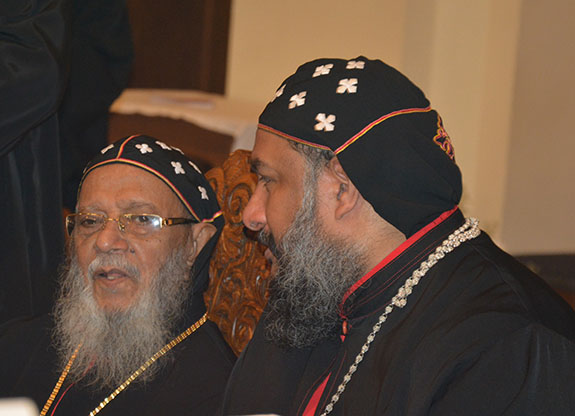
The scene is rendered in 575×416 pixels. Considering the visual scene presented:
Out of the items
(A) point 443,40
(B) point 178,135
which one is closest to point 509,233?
(A) point 443,40

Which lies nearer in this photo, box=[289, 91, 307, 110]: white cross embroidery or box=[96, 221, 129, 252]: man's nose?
box=[289, 91, 307, 110]: white cross embroidery

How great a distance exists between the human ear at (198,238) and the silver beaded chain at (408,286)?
1100 millimetres

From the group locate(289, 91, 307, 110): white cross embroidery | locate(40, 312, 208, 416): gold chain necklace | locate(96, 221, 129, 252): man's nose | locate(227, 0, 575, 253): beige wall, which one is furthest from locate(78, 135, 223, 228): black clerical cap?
locate(227, 0, 575, 253): beige wall

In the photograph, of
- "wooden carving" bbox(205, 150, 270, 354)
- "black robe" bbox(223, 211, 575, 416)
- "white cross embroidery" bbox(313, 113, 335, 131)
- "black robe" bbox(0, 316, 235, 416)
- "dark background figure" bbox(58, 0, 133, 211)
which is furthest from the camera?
"dark background figure" bbox(58, 0, 133, 211)

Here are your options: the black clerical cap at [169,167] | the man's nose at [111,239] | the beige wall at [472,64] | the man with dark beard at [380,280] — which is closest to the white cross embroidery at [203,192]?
the black clerical cap at [169,167]

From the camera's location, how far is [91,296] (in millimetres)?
3070

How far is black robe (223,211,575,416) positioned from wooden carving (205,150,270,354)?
0.51 meters

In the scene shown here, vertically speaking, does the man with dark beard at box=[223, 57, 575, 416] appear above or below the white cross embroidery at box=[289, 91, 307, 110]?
below

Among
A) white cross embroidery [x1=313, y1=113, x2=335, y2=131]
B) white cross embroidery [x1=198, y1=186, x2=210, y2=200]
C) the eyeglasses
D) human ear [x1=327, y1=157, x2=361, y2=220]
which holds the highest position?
white cross embroidery [x1=313, y1=113, x2=335, y2=131]

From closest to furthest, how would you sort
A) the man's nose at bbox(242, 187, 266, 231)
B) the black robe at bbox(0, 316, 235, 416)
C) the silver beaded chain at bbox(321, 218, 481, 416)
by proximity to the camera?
the silver beaded chain at bbox(321, 218, 481, 416) → the man's nose at bbox(242, 187, 266, 231) → the black robe at bbox(0, 316, 235, 416)

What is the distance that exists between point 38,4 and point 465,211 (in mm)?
4117

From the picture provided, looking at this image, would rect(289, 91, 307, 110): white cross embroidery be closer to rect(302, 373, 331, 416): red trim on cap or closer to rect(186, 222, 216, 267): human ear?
rect(302, 373, 331, 416): red trim on cap

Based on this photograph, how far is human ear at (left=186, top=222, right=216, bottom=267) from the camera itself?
3203 millimetres

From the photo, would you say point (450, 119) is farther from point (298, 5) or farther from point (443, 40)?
point (298, 5)
